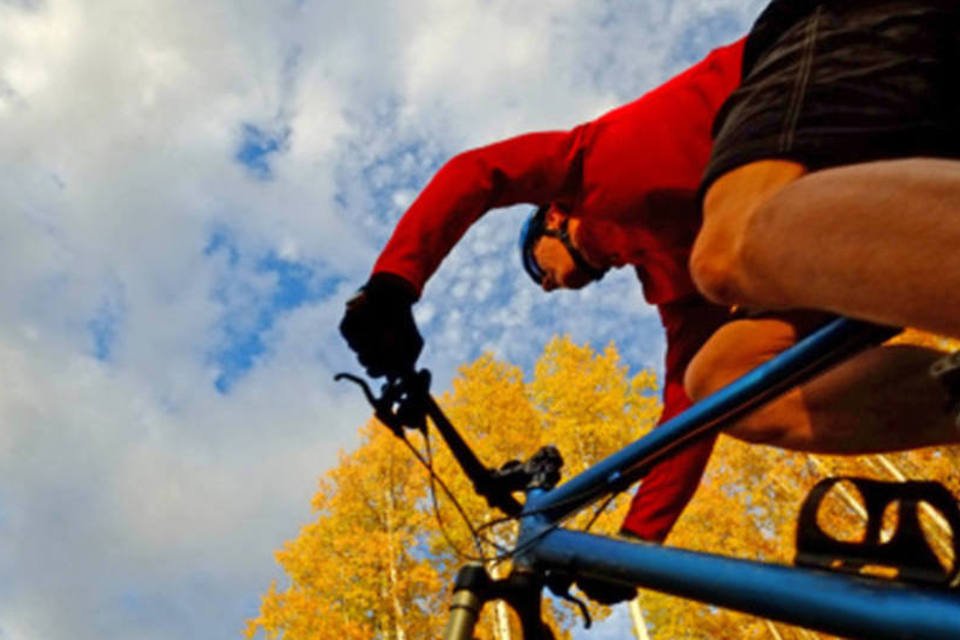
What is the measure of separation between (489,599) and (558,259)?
4.32ft

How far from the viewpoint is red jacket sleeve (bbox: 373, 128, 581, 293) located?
1685 mm

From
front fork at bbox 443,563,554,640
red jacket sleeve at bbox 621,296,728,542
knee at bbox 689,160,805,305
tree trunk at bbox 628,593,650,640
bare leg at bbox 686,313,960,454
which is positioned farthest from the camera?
tree trunk at bbox 628,593,650,640

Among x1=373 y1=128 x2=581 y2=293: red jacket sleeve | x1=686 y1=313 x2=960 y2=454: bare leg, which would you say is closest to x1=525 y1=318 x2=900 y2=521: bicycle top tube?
x1=686 y1=313 x2=960 y2=454: bare leg

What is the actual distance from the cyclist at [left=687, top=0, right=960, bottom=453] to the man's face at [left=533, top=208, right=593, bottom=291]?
968mm

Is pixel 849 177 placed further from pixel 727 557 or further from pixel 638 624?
pixel 638 624

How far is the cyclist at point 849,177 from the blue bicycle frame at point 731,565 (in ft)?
0.69

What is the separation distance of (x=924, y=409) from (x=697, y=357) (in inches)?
23.5

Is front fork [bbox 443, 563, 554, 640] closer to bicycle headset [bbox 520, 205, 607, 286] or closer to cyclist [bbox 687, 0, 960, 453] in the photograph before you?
cyclist [bbox 687, 0, 960, 453]

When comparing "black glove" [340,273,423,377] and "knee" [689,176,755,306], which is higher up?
"black glove" [340,273,423,377]

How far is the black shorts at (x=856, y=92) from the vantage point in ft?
3.52

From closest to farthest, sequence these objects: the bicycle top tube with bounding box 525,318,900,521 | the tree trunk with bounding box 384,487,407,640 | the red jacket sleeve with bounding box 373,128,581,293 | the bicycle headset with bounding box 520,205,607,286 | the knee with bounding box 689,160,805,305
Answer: the knee with bounding box 689,160,805,305
the bicycle top tube with bounding box 525,318,900,521
the red jacket sleeve with bounding box 373,128,581,293
the bicycle headset with bounding box 520,205,607,286
the tree trunk with bounding box 384,487,407,640

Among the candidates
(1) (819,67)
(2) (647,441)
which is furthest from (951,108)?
(2) (647,441)

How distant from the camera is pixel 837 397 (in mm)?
1692

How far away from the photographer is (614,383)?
18641mm
